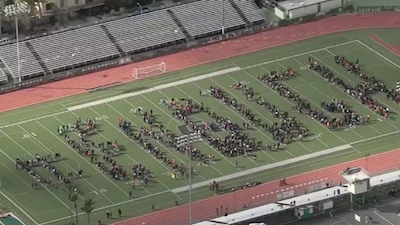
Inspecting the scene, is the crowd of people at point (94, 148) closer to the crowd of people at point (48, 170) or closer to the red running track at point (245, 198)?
the crowd of people at point (48, 170)

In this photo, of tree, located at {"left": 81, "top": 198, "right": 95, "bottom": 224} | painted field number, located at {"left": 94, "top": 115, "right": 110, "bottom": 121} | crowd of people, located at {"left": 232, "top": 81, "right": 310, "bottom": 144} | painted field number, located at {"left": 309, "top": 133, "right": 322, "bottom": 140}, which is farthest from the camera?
painted field number, located at {"left": 94, "top": 115, "right": 110, "bottom": 121}

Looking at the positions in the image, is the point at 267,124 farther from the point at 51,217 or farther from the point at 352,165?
the point at 51,217

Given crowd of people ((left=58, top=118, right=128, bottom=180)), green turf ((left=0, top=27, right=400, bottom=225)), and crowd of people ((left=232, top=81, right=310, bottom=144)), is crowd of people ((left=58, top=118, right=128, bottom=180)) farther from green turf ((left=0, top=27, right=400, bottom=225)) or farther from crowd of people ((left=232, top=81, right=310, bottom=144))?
crowd of people ((left=232, top=81, right=310, bottom=144))

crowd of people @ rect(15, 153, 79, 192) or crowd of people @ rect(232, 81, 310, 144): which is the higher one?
crowd of people @ rect(15, 153, 79, 192)

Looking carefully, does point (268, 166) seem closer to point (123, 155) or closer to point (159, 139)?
point (159, 139)

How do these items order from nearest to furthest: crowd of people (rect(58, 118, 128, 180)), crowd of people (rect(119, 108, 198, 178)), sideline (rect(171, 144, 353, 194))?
sideline (rect(171, 144, 353, 194)), crowd of people (rect(58, 118, 128, 180)), crowd of people (rect(119, 108, 198, 178))

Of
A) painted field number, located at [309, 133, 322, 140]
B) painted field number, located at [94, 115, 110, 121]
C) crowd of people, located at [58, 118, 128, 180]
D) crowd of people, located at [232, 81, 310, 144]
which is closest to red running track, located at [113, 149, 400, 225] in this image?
painted field number, located at [309, 133, 322, 140]

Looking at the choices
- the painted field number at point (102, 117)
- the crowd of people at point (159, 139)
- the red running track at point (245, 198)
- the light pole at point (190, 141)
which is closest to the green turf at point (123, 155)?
the painted field number at point (102, 117)

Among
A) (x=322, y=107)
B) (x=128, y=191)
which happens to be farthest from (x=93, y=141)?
(x=322, y=107)
